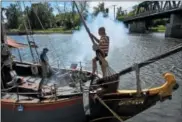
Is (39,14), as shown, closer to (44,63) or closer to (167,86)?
(44,63)

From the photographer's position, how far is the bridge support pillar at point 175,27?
79125 millimetres

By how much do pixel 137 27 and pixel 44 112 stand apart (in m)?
112

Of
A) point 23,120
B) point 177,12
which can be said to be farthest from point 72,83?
point 177,12

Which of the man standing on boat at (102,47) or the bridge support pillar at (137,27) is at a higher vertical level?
the man standing on boat at (102,47)

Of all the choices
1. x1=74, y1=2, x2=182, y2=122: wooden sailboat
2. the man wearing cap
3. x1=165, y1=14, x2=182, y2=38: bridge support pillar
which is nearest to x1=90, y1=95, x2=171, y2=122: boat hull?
x1=74, y1=2, x2=182, y2=122: wooden sailboat

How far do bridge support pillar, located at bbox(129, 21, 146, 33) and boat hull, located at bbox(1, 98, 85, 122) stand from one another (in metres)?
106

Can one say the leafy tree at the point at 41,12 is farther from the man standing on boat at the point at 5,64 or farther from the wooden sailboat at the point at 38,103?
the wooden sailboat at the point at 38,103

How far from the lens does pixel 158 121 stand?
47.1ft

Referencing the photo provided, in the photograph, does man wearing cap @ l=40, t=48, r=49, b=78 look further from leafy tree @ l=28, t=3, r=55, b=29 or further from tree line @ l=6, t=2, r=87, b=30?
leafy tree @ l=28, t=3, r=55, b=29

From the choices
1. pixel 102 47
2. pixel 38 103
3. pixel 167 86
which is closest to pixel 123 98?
pixel 167 86

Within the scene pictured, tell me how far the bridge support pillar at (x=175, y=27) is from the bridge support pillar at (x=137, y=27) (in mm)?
32401

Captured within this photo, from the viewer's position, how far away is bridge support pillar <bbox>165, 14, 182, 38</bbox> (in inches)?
3115

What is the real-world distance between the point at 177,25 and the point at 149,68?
Result: 182 ft

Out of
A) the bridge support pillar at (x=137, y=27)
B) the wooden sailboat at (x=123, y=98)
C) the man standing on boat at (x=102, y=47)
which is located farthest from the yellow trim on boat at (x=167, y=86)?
the bridge support pillar at (x=137, y=27)
